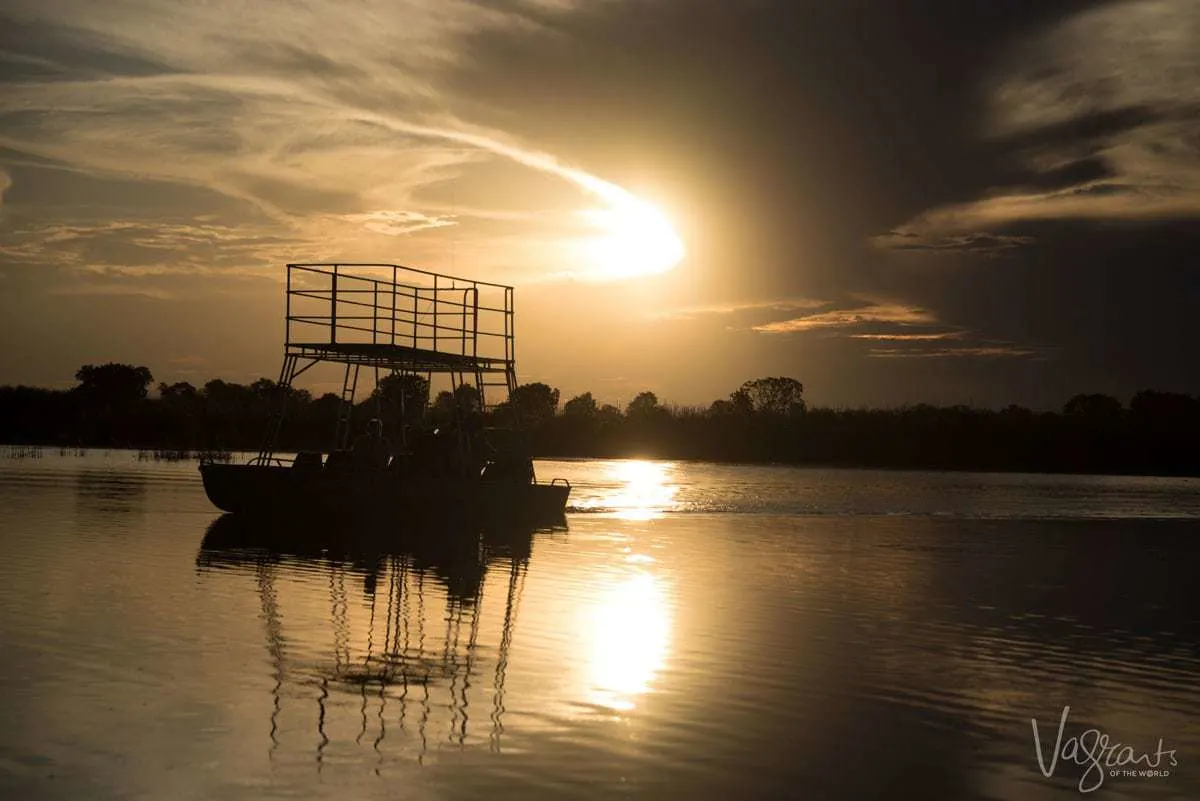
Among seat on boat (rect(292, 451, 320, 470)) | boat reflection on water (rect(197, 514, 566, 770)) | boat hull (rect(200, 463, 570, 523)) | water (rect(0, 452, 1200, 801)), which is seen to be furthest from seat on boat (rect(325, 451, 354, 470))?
water (rect(0, 452, 1200, 801))

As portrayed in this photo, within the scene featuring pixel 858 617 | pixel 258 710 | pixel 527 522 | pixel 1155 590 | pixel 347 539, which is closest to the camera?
pixel 258 710

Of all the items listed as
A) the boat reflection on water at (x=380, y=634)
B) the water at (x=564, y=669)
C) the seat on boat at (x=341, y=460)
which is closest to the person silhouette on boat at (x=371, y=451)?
the seat on boat at (x=341, y=460)

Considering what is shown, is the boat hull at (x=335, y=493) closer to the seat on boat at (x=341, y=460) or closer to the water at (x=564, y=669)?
the seat on boat at (x=341, y=460)

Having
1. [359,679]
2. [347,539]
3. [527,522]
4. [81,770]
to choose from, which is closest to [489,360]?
[527,522]

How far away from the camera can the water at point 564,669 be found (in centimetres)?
941

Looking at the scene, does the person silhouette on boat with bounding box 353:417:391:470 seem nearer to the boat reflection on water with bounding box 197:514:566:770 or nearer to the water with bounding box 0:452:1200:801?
the boat reflection on water with bounding box 197:514:566:770

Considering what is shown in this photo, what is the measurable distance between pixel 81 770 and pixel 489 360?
3130 centimetres

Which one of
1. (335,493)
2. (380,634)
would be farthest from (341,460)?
(380,634)

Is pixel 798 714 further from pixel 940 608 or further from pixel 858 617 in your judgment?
pixel 940 608

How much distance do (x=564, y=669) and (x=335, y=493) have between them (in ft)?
68.1

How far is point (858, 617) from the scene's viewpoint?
61.8ft

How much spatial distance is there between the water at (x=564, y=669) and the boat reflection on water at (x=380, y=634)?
0.06 meters

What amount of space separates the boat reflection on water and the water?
56mm

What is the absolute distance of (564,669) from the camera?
13.5 meters
